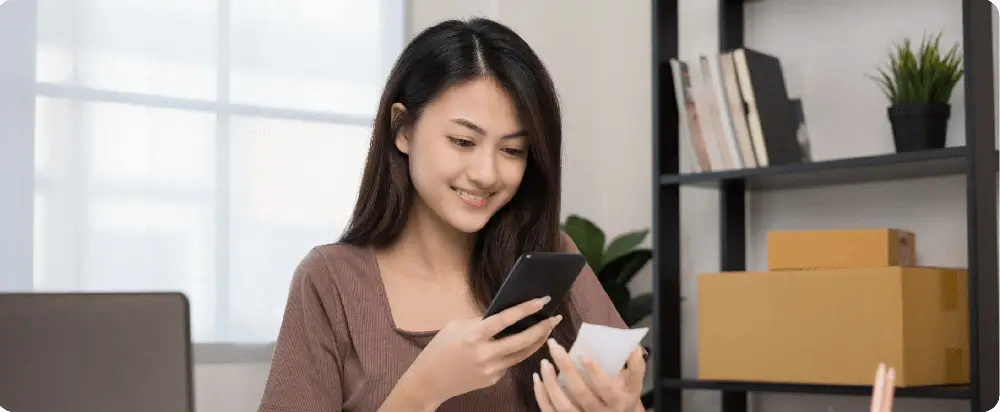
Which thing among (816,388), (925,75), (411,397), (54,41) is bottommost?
(816,388)

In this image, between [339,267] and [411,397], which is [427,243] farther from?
[411,397]

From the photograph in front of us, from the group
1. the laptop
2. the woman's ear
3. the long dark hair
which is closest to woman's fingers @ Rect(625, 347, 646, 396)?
the long dark hair

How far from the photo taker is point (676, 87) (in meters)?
2.65

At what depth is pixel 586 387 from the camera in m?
1.51

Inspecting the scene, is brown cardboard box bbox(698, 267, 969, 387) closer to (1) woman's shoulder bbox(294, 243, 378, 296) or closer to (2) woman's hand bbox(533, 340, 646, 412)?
(2) woman's hand bbox(533, 340, 646, 412)

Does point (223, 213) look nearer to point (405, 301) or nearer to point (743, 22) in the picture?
point (405, 301)

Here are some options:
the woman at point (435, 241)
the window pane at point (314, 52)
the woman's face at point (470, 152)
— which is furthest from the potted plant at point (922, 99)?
the window pane at point (314, 52)

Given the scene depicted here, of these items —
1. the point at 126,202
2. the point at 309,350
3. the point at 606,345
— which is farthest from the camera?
the point at 126,202

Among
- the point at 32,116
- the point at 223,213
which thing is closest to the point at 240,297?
the point at 223,213

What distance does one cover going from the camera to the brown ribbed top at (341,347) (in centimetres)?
168

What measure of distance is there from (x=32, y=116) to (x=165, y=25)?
397 mm

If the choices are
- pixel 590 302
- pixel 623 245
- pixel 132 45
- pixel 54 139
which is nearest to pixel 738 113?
pixel 623 245

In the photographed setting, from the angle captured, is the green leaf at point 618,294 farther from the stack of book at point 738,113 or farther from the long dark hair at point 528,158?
the long dark hair at point 528,158

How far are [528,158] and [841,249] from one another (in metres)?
0.82
